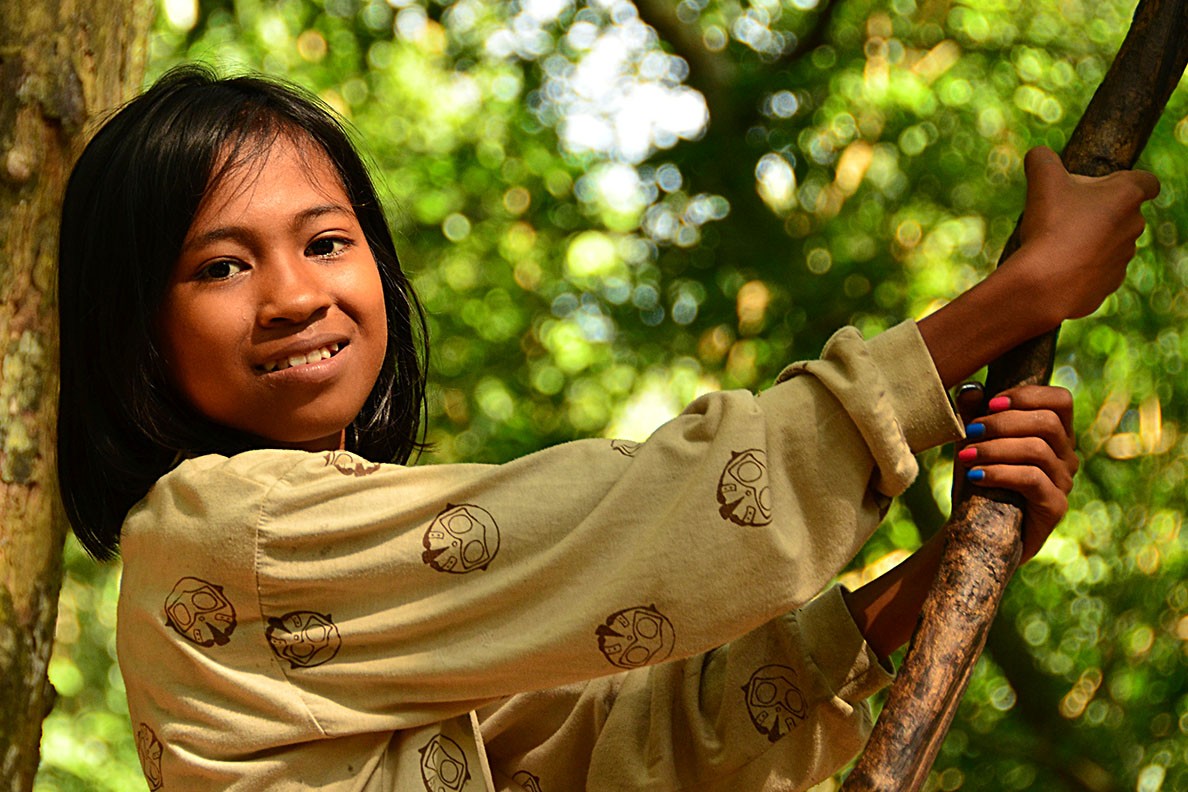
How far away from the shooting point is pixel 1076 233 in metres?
1.23

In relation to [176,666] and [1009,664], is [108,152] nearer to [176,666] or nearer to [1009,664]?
[176,666]

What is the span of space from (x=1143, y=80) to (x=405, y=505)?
79 cm

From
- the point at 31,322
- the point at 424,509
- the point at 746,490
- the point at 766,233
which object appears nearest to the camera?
the point at 746,490

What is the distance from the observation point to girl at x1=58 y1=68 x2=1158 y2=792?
3.76ft

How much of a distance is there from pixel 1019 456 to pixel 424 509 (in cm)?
53

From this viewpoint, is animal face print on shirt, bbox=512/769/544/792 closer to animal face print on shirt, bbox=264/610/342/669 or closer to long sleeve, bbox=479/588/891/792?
long sleeve, bbox=479/588/891/792

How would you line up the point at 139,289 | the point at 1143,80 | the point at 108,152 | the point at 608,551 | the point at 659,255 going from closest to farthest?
the point at 608,551, the point at 1143,80, the point at 139,289, the point at 108,152, the point at 659,255

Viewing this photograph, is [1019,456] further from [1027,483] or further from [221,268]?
[221,268]

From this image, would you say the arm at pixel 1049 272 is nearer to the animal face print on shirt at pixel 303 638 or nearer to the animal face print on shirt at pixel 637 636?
the animal face print on shirt at pixel 637 636

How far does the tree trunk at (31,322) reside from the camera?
1.98m

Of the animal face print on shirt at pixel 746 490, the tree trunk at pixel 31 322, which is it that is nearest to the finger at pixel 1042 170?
the animal face print on shirt at pixel 746 490

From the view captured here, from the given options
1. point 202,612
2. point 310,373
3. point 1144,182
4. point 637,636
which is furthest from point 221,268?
point 1144,182

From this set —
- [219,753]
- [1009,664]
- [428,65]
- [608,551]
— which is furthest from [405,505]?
[428,65]

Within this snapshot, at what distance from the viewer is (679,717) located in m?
1.48
